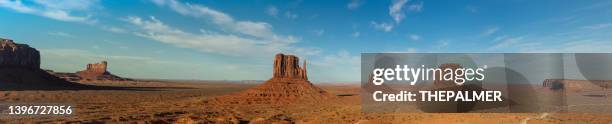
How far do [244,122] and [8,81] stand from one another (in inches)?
3285

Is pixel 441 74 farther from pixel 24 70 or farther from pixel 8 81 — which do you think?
pixel 24 70

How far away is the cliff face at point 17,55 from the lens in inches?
3770

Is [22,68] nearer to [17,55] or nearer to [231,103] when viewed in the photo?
[17,55]

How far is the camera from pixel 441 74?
38.8m

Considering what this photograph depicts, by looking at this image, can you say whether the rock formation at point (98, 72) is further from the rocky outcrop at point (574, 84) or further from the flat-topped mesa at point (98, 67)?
the rocky outcrop at point (574, 84)

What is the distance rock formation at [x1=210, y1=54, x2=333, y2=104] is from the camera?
175 feet

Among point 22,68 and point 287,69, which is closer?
point 287,69

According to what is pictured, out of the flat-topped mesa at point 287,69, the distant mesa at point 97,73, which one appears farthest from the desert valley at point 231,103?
the distant mesa at point 97,73

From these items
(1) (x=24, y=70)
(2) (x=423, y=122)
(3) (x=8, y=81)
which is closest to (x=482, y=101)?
(2) (x=423, y=122)

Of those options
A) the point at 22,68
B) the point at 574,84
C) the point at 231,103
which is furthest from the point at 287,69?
the point at 22,68

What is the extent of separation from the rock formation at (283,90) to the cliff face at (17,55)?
70.0 meters

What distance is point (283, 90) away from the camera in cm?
5738

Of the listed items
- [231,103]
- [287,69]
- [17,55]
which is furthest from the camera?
[17,55]

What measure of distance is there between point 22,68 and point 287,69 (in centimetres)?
7371
